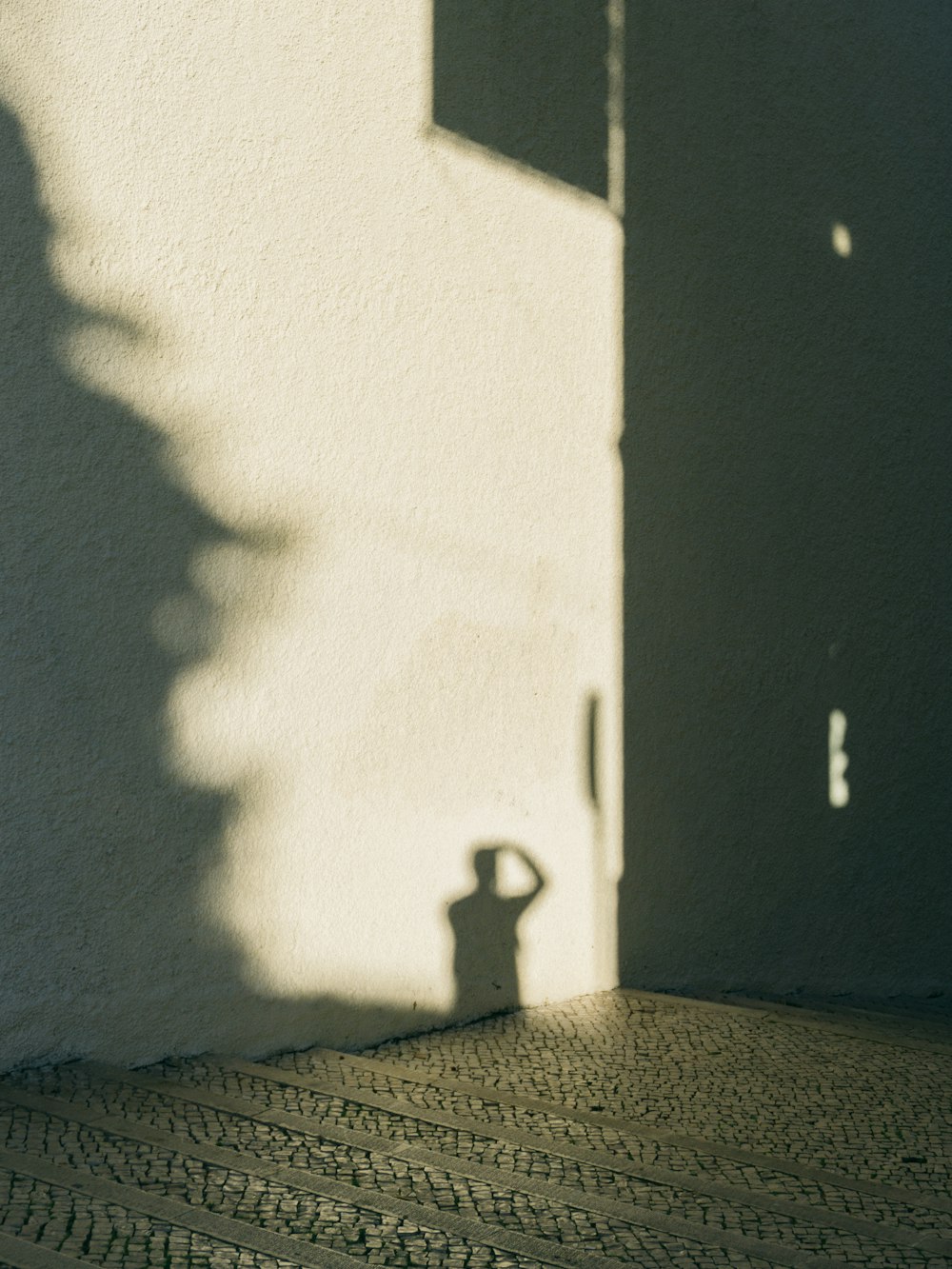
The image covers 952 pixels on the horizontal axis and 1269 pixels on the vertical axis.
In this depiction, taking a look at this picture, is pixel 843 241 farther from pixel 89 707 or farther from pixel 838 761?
pixel 89 707

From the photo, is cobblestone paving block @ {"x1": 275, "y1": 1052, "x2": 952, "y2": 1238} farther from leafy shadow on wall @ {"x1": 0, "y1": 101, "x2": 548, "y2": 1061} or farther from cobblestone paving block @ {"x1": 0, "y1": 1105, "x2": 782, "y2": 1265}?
leafy shadow on wall @ {"x1": 0, "y1": 101, "x2": 548, "y2": 1061}

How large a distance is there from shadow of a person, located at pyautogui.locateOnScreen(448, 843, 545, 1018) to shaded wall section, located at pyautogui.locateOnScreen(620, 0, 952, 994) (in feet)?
1.97

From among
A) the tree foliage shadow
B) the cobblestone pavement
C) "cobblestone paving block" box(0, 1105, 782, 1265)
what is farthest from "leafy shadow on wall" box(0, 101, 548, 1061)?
"cobblestone paving block" box(0, 1105, 782, 1265)

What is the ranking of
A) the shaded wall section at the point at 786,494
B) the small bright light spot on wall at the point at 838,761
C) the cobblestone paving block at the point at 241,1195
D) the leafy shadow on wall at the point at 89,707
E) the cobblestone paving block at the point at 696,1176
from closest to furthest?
the cobblestone paving block at the point at 241,1195
the cobblestone paving block at the point at 696,1176
the leafy shadow on wall at the point at 89,707
the shaded wall section at the point at 786,494
the small bright light spot on wall at the point at 838,761

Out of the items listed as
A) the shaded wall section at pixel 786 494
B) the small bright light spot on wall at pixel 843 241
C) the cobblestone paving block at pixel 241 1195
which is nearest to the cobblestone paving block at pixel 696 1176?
the cobblestone paving block at pixel 241 1195

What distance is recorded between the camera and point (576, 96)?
192 inches

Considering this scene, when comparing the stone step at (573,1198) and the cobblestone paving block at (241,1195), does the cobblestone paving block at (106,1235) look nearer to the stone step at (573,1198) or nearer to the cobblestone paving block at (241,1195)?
the cobblestone paving block at (241,1195)

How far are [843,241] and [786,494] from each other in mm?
1231

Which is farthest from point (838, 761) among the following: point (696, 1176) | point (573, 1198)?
point (573, 1198)

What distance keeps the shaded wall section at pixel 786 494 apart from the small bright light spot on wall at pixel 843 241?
2cm

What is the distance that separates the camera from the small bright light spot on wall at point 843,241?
6.16 meters

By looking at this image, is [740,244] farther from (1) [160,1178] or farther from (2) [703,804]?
(1) [160,1178]

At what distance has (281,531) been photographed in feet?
13.1

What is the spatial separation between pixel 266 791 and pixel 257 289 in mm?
1375
